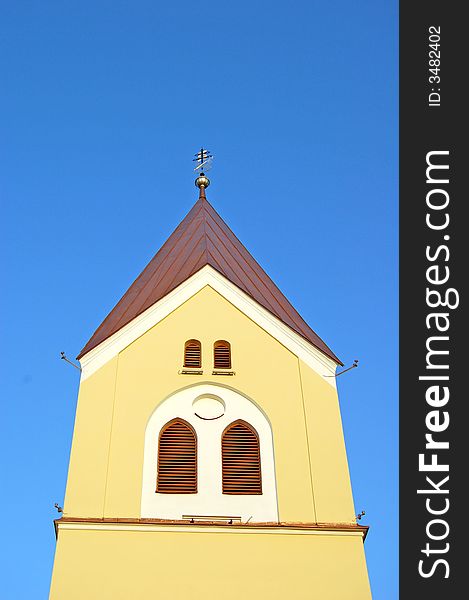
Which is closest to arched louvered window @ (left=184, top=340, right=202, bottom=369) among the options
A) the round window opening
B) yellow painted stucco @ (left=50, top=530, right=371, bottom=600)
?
the round window opening

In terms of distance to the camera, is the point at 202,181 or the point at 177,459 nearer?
the point at 177,459

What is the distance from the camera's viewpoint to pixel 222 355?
16.9 meters

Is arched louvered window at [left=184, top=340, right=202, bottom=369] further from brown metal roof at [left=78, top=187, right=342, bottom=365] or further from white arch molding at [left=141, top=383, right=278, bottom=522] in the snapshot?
brown metal roof at [left=78, top=187, right=342, bottom=365]

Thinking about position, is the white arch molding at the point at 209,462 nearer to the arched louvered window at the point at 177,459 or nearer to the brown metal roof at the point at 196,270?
the arched louvered window at the point at 177,459

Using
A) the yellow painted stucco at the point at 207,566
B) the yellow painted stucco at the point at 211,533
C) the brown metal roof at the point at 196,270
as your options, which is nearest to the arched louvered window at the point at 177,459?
the yellow painted stucco at the point at 211,533

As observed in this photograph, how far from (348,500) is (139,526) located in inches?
137

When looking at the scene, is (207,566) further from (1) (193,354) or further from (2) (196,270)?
(2) (196,270)

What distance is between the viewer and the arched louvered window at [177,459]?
48.4 feet

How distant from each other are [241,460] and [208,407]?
1.29 metres

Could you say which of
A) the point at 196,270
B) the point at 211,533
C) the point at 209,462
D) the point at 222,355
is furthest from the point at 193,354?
the point at 211,533

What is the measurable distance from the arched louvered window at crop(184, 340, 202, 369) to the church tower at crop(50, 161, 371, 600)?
0.08 ft

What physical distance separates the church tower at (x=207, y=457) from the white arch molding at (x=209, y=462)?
0.02m

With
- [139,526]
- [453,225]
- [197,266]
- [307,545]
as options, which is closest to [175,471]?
[139,526]

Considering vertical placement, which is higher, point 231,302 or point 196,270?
point 196,270
